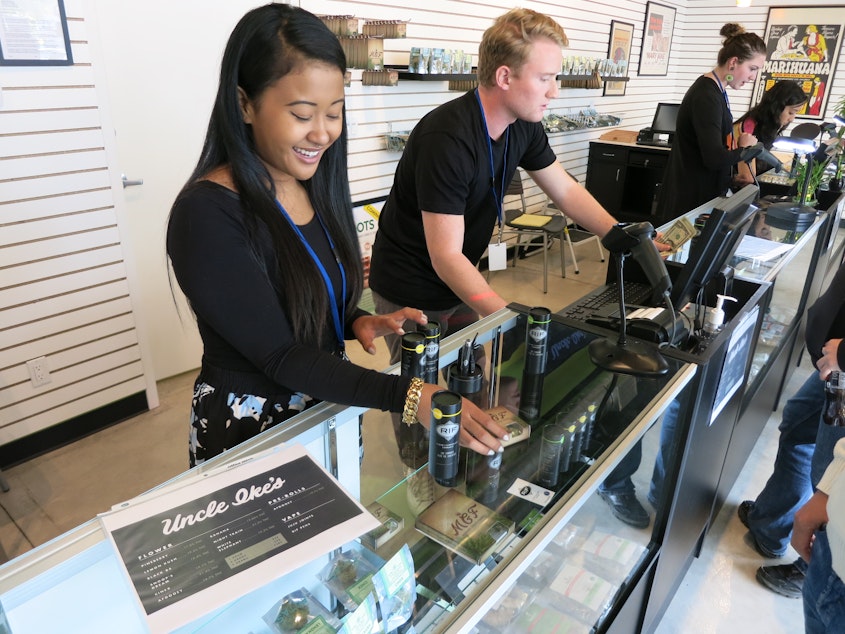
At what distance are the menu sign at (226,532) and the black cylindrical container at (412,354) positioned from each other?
1.12 ft

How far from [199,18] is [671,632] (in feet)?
11.5

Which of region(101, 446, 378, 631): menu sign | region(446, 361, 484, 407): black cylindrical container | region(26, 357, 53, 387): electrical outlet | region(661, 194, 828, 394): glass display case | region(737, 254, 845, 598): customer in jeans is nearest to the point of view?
region(101, 446, 378, 631): menu sign

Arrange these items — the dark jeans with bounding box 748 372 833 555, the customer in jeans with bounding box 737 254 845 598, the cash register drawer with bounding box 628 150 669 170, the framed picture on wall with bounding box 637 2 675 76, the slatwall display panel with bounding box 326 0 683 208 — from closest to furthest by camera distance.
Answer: the customer in jeans with bounding box 737 254 845 598 → the dark jeans with bounding box 748 372 833 555 → the slatwall display panel with bounding box 326 0 683 208 → the cash register drawer with bounding box 628 150 669 170 → the framed picture on wall with bounding box 637 2 675 76

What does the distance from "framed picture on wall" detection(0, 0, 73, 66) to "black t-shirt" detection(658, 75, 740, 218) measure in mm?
3100

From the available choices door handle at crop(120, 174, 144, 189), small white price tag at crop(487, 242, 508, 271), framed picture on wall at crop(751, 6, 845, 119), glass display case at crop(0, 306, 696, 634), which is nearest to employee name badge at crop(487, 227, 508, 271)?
small white price tag at crop(487, 242, 508, 271)

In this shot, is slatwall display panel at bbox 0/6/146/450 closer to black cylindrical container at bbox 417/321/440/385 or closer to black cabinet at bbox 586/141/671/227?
black cylindrical container at bbox 417/321/440/385

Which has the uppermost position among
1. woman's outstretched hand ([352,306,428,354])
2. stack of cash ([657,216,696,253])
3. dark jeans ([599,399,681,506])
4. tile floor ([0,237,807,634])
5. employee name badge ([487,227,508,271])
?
stack of cash ([657,216,696,253])

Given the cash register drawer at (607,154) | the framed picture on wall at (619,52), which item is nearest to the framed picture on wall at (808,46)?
the framed picture on wall at (619,52)

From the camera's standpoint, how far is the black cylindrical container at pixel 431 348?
1254 millimetres

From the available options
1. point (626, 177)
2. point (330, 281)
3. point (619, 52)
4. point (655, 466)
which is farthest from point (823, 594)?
point (619, 52)

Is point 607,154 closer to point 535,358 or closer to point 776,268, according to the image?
point 776,268

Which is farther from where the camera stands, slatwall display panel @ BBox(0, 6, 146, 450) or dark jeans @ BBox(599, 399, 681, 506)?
slatwall display panel @ BBox(0, 6, 146, 450)

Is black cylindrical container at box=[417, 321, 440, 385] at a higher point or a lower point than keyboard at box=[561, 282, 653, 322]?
higher

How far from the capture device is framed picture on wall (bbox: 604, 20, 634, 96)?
6750 millimetres
